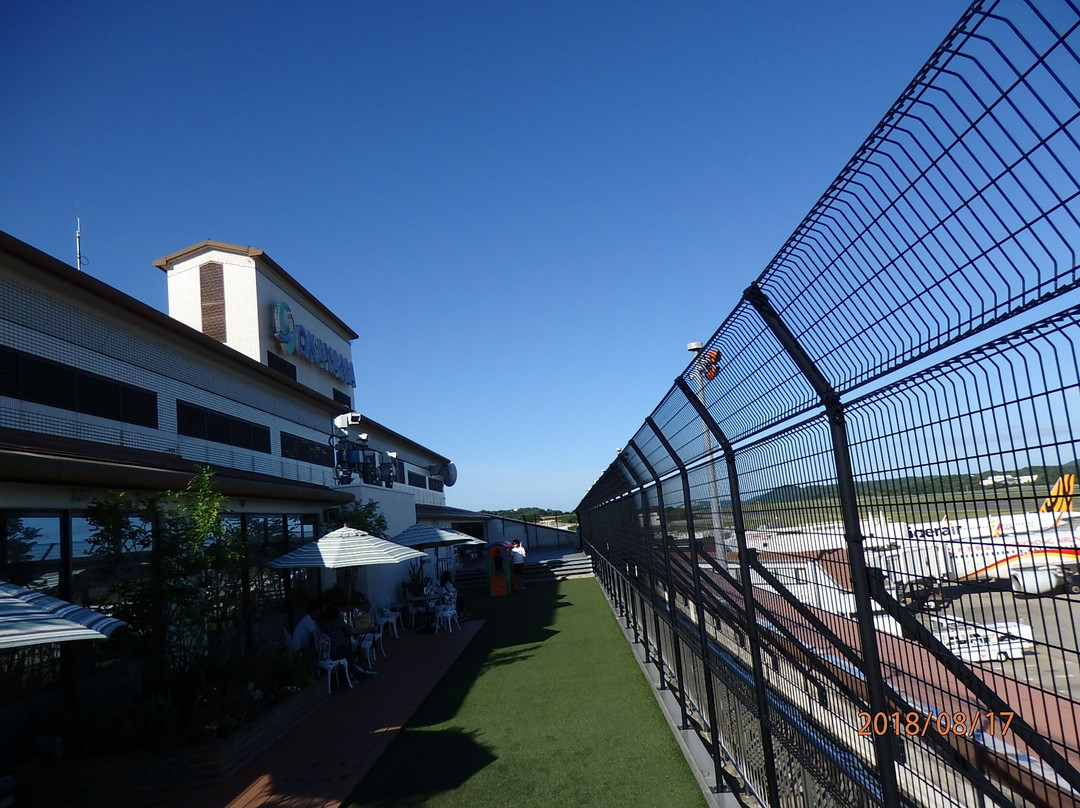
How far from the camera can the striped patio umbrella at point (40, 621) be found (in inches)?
183

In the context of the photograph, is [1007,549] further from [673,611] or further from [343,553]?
[343,553]

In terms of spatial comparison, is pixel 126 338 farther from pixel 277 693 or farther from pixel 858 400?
pixel 858 400

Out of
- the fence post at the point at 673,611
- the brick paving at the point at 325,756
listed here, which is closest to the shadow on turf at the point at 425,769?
the brick paving at the point at 325,756

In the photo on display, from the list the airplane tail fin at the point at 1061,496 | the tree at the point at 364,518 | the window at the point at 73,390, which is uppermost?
the window at the point at 73,390

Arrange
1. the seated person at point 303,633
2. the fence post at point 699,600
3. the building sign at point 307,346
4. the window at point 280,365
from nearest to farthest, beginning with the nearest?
the fence post at point 699,600
the seated person at point 303,633
the window at point 280,365
the building sign at point 307,346

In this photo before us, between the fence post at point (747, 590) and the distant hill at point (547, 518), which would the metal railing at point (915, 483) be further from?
the distant hill at point (547, 518)

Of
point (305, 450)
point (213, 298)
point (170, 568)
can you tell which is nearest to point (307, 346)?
point (213, 298)

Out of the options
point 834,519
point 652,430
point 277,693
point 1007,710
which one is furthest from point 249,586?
point 1007,710

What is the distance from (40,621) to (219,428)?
9916 mm

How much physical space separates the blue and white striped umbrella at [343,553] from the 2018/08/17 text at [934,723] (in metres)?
10.2

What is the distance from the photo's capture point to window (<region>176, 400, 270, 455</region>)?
13272 mm

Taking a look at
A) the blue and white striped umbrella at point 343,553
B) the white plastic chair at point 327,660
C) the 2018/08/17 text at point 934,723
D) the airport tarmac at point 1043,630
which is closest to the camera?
the airport tarmac at point 1043,630

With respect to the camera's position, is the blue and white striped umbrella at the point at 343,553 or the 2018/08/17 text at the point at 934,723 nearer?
the 2018/08/17 text at the point at 934,723

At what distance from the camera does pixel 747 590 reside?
4125 mm
